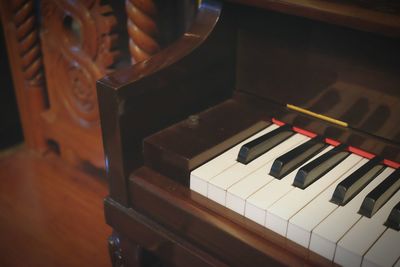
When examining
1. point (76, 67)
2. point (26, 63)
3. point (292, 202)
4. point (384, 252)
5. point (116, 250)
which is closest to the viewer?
point (384, 252)

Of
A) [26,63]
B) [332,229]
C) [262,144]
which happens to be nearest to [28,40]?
[26,63]

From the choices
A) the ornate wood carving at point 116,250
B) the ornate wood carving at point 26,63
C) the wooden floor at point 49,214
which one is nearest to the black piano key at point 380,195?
the ornate wood carving at point 116,250

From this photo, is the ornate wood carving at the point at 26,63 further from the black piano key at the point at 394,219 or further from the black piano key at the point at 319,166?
the black piano key at the point at 394,219

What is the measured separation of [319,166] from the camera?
0.93 meters

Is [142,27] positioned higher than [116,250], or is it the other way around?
[142,27]

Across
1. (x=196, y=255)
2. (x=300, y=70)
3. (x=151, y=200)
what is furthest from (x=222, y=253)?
(x=300, y=70)

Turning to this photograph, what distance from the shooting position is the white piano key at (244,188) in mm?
874

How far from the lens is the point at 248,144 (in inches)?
39.0

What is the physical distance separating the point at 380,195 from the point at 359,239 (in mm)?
113

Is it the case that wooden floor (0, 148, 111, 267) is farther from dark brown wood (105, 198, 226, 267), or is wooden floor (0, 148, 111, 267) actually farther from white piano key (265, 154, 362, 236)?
white piano key (265, 154, 362, 236)

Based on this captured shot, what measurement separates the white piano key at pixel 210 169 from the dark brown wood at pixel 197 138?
0.01 metres

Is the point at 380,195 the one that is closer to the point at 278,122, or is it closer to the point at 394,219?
the point at 394,219

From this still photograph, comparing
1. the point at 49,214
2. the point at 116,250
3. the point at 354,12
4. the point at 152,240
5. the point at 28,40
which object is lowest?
the point at 49,214

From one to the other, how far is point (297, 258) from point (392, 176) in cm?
26
